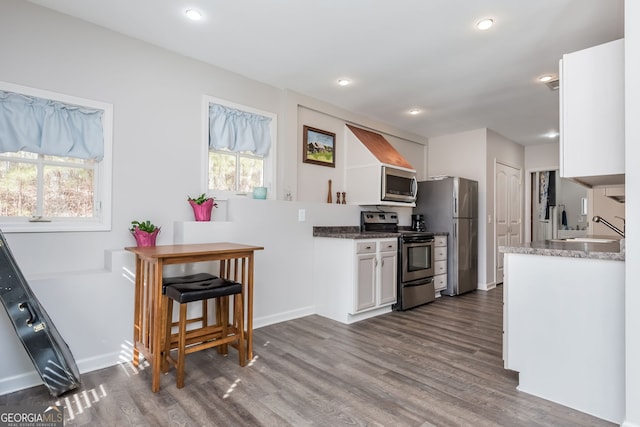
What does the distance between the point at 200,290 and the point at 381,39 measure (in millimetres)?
2325

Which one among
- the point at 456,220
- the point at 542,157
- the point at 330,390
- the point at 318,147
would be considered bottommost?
the point at 330,390

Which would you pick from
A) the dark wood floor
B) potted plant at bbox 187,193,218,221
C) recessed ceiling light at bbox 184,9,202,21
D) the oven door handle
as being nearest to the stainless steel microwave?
the oven door handle

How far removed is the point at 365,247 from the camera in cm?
365

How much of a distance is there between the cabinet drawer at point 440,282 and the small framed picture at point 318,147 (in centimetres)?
207

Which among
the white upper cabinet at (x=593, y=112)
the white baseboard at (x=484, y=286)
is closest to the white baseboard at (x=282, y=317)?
the white upper cabinet at (x=593, y=112)

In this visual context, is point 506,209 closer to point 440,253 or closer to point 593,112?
point 440,253

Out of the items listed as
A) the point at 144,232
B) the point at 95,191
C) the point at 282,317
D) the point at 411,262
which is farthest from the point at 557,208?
the point at 95,191

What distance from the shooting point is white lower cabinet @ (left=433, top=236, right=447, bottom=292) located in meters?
4.75

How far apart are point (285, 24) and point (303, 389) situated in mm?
2542

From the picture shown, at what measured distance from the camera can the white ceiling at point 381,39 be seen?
7.86ft

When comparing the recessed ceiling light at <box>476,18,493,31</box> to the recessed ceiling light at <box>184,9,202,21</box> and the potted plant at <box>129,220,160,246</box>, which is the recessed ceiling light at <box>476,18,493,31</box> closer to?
the recessed ceiling light at <box>184,9,202,21</box>

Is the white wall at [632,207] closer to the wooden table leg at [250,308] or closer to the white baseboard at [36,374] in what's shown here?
the wooden table leg at [250,308]

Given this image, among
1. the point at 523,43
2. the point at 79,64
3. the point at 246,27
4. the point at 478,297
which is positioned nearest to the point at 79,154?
the point at 79,64

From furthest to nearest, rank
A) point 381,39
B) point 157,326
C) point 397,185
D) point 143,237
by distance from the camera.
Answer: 1. point 397,185
2. point 381,39
3. point 143,237
4. point 157,326
